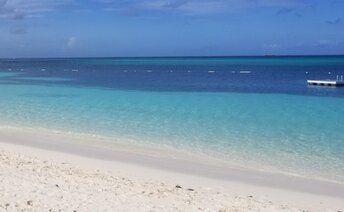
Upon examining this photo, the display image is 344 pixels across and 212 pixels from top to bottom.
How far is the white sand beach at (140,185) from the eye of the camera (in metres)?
7.12

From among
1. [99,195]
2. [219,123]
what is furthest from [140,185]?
[219,123]

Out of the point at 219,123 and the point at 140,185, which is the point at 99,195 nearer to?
the point at 140,185

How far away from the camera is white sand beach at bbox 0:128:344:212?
712 centimetres

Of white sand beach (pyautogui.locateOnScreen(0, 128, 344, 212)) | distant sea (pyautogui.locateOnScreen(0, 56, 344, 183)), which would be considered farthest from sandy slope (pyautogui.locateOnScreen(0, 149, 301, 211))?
distant sea (pyautogui.locateOnScreen(0, 56, 344, 183))

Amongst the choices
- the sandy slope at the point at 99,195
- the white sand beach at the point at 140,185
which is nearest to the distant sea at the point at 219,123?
the white sand beach at the point at 140,185

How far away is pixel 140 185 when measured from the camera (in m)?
8.58

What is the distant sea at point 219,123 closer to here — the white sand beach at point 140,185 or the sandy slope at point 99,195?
the white sand beach at point 140,185

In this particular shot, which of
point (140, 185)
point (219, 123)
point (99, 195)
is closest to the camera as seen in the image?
point (99, 195)

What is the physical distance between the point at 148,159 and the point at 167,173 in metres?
1.52

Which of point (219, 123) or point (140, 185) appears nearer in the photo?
point (140, 185)

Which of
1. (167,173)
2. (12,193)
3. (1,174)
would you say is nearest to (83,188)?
(12,193)

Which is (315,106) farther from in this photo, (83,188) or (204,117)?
(83,188)

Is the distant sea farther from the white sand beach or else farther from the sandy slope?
Answer: the sandy slope

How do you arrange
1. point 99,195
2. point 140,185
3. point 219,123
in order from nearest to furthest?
1. point 99,195
2. point 140,185
3. point 219,123
